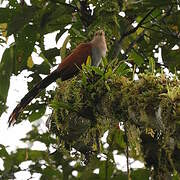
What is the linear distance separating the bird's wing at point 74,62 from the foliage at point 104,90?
0.11 metres

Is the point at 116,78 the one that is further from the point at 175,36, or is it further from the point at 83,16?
the point at 175,36

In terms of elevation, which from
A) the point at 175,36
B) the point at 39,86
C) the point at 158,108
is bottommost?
the point at 158,108

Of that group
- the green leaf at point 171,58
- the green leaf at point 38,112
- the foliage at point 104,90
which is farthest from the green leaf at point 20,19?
the green leaf at point 171,58

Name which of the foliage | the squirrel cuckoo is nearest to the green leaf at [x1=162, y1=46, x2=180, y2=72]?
the foliage

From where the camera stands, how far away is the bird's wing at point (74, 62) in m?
2.39

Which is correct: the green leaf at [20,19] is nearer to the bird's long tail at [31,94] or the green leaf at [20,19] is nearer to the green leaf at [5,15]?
the green leaf at [5,15]

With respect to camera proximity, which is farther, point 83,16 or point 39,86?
point 83,16

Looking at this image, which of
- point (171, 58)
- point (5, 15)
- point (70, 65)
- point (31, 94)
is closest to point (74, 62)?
point (70, 65)

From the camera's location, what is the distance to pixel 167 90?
1646 mm

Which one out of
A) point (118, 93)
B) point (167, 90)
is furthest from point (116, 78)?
point (167, 90)

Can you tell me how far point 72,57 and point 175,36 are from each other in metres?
0.73

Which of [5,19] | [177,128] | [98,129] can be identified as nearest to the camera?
[177,128]

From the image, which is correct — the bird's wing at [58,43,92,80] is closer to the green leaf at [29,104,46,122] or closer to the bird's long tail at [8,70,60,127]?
the bird's long tail at [8,70,60,127]

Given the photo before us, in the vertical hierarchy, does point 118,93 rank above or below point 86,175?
above
